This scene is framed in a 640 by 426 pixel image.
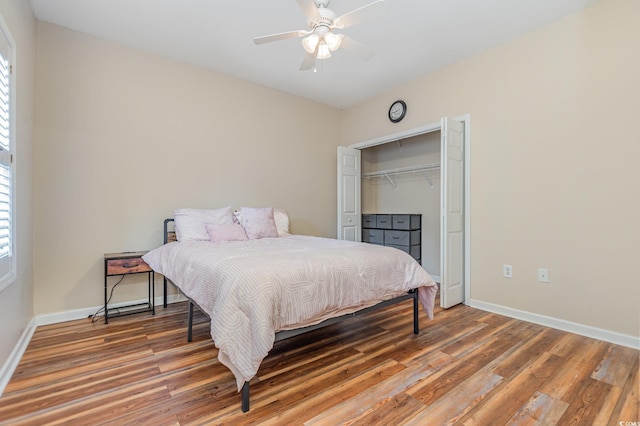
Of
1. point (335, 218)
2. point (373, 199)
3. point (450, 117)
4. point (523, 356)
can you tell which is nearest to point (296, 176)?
point (335, 218)

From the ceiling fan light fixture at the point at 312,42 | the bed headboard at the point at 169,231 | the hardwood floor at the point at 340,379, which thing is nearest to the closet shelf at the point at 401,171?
the hardwood floor at the point at 340,379

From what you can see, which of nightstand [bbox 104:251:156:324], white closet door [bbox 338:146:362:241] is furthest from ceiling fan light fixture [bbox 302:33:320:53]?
nightstand [bbox 104:251:156:324]

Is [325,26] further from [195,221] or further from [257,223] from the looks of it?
[195,221]

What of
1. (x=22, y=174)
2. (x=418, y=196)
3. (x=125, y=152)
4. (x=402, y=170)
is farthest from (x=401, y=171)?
(x=22, y=174)

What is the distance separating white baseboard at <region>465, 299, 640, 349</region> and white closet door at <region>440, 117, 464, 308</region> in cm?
32

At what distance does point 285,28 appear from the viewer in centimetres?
291

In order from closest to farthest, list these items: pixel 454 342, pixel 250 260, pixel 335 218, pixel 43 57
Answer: pixel 250 260
pixel 454 342
pixel 43 57
pixel 335 218

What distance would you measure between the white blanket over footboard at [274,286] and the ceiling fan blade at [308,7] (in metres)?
1.73

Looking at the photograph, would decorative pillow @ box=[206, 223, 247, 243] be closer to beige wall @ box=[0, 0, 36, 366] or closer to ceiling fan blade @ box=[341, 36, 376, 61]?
beige wall @ box=[0, 0, 36, 366]

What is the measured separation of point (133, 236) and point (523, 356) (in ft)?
12.3

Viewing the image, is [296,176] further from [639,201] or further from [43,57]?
[639,201]

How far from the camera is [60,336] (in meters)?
2.56

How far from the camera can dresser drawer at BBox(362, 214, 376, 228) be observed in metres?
4.83

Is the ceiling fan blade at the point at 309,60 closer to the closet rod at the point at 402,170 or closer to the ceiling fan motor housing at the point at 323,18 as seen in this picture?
the ceiling fan motor housing at the point at 323,18
